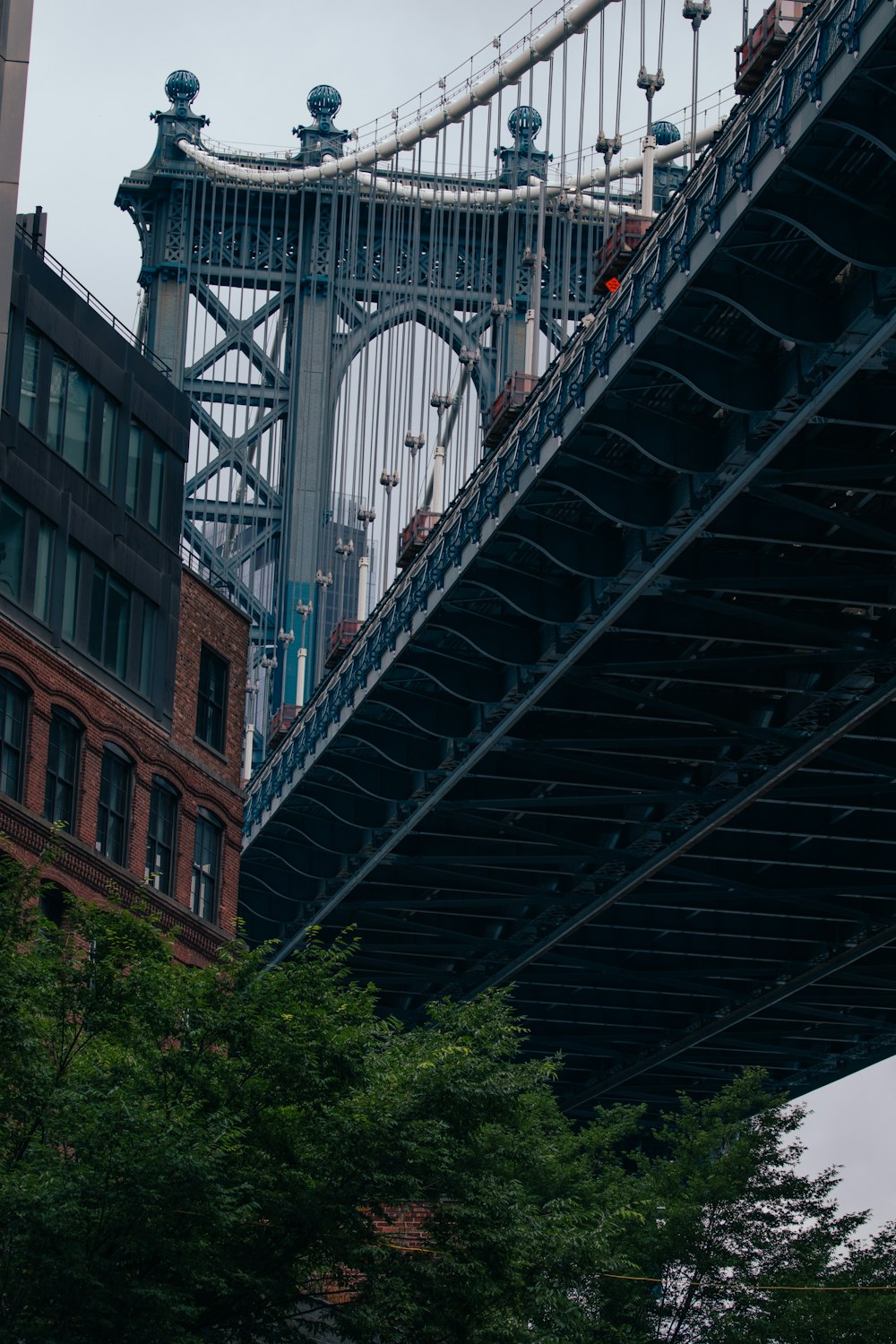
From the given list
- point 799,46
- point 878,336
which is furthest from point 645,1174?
point 799,46

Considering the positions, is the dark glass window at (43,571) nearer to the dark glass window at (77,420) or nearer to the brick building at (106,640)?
the brick building at (106,640)

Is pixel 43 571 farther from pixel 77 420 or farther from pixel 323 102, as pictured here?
pixel 323 102

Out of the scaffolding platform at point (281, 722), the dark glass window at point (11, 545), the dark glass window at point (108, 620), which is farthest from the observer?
the scaffolding platform at point (281, 722)

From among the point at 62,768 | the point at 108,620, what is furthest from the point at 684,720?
the point at 62,768

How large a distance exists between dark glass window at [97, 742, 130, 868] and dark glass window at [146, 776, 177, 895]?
103cm

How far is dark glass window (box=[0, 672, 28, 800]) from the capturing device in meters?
50.8

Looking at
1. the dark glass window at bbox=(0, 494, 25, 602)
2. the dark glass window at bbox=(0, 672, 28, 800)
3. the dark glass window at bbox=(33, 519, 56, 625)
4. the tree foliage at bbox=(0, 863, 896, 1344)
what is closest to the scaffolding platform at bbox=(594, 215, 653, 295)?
the dark glass window at bbox=(33, 519, 56, 625)

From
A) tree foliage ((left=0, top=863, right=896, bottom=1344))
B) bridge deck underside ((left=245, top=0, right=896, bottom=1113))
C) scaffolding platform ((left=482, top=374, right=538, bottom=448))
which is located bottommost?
tree foliage ((left=0, top=863, right=896, bottom=1344))

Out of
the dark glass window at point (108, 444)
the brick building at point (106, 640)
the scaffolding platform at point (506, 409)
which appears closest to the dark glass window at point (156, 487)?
the brick building at point (106, 640)

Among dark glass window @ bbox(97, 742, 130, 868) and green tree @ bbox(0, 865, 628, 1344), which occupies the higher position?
dark glass window @ bbox(97, 742, 130, 868)

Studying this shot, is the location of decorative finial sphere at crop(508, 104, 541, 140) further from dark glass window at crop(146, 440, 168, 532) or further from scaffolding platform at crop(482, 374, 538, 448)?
dark glass window at crop(146, 440, 168, 532)

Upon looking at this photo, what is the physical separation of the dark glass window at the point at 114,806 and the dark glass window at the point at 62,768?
3.77 ft

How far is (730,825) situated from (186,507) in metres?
71.0

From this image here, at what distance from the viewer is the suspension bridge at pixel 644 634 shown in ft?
149
